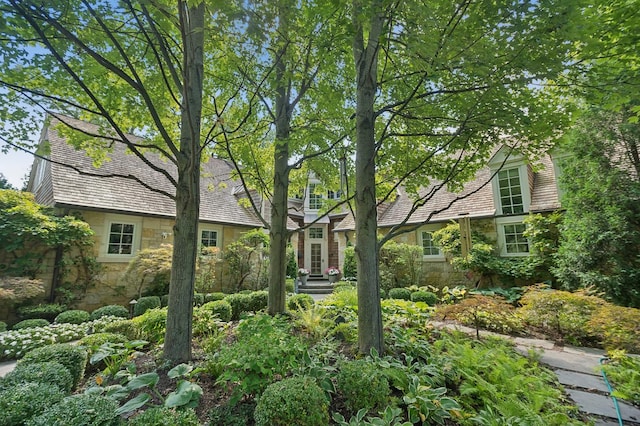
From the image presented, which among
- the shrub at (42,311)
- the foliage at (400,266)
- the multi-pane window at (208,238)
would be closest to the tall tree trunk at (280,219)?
the shrub at (42,311)

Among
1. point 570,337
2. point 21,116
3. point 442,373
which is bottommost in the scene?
point 570,337

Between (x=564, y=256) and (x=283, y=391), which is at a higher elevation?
(x=564, y=256)

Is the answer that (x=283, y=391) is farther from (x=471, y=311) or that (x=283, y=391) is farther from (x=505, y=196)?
(x=505, y=196)

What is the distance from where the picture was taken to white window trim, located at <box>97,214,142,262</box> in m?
8.36

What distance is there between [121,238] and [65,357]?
24.0 feet

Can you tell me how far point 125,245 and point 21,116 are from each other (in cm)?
636

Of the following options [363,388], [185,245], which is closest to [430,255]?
[363,388]

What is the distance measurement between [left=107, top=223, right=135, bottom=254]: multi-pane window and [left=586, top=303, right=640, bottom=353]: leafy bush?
1191cm

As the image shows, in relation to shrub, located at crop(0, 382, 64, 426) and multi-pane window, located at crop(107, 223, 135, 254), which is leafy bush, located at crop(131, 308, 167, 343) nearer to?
shrub, located at crop(0, 382, 64, 426)

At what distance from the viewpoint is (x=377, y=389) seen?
2.25m

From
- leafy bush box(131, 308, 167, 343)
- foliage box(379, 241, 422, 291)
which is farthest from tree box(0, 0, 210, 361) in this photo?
foliage box(379, 241, 422, 291)

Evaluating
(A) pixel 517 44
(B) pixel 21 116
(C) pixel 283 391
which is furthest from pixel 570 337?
(B) pixel 21 116

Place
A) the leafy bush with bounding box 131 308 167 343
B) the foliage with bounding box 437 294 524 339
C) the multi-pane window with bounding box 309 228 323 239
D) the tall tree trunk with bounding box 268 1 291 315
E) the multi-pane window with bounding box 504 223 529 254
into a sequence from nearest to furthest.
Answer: the leafy bush with bounding box 131 308 167 343 → the tall tree trunk with bounding box 268 1 291 315 → the foliage with bounding box 437 294 524 339 → the multi-pane window with bounding box 504 223 529 254 → the multi-pane window with bounding box 309 228 323 239

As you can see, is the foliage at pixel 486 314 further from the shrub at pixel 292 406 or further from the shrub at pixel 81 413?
the shrub at pixel 81 413
